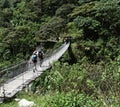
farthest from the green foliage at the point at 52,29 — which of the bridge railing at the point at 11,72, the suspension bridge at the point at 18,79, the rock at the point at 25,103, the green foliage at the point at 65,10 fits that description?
the rock at the point at 25,103

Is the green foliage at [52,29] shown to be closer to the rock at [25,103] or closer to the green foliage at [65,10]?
the green foliage at [65,10]

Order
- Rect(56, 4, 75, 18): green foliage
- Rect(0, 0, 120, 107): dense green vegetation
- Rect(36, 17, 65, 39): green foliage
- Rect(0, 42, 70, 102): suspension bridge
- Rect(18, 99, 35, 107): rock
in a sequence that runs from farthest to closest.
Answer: Rect(56, 4, 75, 18): green foliage, Rect(36, 17, 65, 39): green foliage, Rect(0, 42, 70, 102): suspension bridge, Rect(18, 99, 35, 107): rock, Rect(0, 0, 120, 107): dense green vegetation

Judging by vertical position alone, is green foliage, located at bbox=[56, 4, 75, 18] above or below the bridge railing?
below

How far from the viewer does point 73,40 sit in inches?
882

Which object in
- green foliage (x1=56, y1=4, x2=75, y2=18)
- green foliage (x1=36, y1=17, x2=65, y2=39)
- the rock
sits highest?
the rock

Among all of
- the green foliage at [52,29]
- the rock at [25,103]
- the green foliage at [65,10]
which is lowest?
the green foliage at [52,29]

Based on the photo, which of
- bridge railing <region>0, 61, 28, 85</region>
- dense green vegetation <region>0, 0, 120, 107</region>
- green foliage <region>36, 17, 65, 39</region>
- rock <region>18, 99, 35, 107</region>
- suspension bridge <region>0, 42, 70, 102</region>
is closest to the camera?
dense green vegetation <region>0, 0, 120, 107</region>

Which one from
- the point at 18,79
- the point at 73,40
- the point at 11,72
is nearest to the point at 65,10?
the point at 73,40

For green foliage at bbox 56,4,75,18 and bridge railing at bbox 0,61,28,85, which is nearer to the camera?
bridge railing at bbox 0,61,28,85

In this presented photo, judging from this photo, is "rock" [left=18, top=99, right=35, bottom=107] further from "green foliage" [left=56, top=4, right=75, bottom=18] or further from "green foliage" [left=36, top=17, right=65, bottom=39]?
"green foliage" [left=56, top=4, right=75, bottom=18]

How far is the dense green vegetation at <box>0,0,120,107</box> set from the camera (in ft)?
29.2

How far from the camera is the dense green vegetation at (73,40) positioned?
8.91m

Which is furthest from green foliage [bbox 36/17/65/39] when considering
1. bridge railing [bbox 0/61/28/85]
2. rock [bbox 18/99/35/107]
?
rock [bbox 18/99/35/107]

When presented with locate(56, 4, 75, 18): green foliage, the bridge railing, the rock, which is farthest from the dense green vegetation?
the bridge railing
